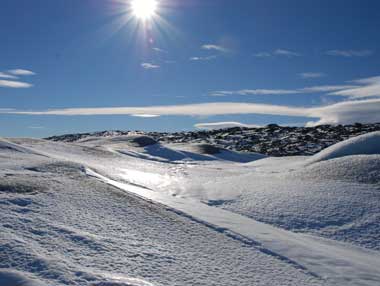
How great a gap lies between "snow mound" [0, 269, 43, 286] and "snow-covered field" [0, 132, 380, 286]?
12mm

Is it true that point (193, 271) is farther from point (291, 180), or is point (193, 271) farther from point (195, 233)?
point (291, 180)

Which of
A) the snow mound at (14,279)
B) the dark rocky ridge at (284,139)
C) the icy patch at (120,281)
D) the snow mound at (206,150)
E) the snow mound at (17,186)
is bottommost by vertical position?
the icy patch at (120,281)

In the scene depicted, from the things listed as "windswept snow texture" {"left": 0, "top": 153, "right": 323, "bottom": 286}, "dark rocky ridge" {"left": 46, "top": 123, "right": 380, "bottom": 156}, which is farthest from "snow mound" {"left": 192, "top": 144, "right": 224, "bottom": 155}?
"windswept snow texture" {"left": 0, "top": 153, "right": 323, "bottom": 286}

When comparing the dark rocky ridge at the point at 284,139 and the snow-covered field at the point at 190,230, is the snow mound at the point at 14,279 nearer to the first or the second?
the snow-covered field at the point at 190,230

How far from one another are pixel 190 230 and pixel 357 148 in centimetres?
985

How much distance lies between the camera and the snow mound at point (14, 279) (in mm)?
3503

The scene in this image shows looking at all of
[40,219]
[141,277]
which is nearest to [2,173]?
[40,219]

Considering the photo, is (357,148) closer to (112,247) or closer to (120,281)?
(112,247)

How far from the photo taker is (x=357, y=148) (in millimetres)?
13227

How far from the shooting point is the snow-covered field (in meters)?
4.03

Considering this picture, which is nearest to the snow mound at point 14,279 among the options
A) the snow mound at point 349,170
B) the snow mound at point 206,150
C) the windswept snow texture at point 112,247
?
the windswept snow texture at point 112,247

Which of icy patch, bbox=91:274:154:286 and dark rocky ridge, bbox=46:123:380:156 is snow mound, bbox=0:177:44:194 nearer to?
icy patch, bbox=91:274:154:286

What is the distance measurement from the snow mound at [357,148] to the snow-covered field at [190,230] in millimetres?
3336

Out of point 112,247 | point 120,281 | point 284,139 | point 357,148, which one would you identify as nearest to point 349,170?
point 357,148
